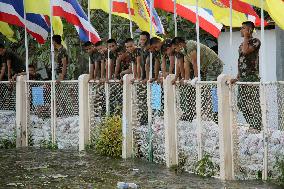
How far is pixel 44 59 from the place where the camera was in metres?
22.1

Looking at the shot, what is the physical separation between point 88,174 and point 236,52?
9.39 m

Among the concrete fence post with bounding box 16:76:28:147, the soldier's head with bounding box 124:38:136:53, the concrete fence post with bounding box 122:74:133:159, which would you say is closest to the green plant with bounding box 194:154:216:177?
the concrete fence post with bounding box 122:74:133:159

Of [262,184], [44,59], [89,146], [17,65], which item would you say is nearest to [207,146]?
[262,184]

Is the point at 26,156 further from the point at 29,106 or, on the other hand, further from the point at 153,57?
the point at 153,57

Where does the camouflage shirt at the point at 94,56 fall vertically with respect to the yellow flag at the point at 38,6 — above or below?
below

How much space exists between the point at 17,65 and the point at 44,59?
18.1 ft

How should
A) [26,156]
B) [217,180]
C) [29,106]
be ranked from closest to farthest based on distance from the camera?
[217,180], [26,156], [29,106]

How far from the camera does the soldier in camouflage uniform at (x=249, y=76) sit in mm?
9648

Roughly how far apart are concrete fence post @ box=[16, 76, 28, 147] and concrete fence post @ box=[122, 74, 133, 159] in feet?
11.5

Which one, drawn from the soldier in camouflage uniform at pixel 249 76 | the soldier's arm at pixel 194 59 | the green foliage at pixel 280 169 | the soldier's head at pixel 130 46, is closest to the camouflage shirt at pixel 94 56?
the soldier's head at pixel 130 46

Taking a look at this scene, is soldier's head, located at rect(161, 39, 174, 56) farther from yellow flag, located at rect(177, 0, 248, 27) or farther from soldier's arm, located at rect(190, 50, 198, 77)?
yellow flag, located at rect(177, 0, 248, 27)

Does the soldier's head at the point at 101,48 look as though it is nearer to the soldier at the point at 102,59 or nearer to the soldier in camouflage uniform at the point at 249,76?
the soldier at the point at 102,59

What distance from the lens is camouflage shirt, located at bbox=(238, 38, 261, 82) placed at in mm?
11070

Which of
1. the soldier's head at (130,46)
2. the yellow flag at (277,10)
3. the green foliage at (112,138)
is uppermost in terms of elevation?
the yellow flag at (277,10)
